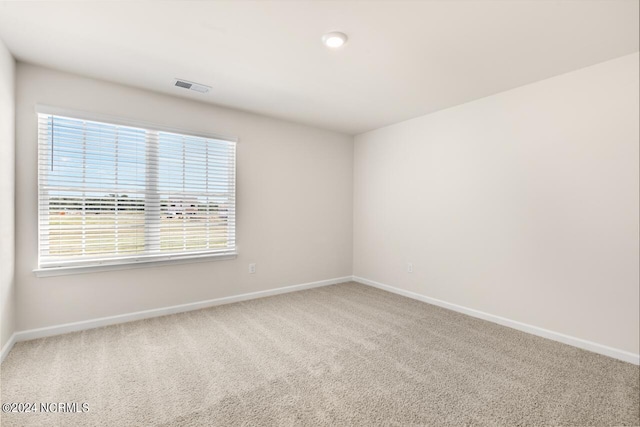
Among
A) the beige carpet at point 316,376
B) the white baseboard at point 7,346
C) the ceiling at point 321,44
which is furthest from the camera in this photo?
the white baseboard at point 7,346

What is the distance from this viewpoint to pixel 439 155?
12.6ft

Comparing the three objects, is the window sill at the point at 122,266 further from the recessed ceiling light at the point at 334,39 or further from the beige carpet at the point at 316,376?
the recessed ceiling light at the point at 334,39

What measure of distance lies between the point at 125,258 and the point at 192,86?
1.93 metres

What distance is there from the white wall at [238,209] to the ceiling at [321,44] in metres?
0.28

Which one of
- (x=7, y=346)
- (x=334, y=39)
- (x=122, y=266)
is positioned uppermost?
(x=334, y=39)

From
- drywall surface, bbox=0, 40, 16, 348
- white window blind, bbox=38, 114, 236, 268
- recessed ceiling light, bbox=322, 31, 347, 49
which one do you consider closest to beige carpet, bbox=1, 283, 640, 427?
drywall surface, bbox=0, 40, 16, 348

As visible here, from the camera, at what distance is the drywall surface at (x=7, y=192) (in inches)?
93.4

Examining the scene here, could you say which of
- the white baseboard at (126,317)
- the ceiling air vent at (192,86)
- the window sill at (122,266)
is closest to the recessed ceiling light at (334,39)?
the ceiling air vent at (192,86)

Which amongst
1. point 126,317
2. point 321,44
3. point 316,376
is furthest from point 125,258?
point 321,44

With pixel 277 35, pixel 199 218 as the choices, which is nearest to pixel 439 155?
pixel 277 35

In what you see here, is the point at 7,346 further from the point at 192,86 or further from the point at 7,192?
the point at 192,86

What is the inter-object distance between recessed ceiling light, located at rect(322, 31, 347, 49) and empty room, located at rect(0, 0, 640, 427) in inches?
1.0

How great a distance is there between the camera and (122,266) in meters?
3.15

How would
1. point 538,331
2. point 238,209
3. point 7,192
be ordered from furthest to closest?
1. point 238,209
2. point 538,331
3. point 7,192
